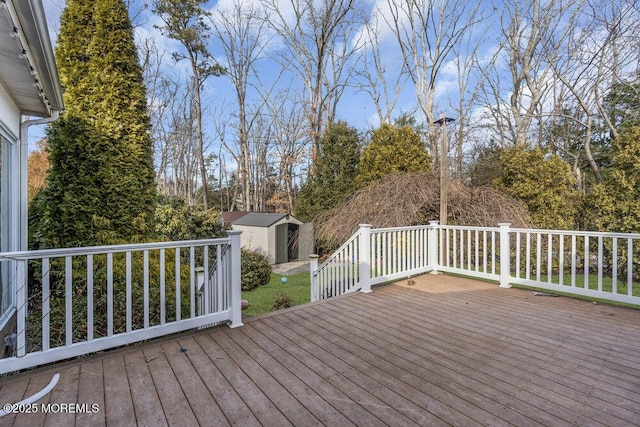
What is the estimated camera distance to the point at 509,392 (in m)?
2.01

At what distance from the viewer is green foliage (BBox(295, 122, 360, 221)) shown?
39.8 feet

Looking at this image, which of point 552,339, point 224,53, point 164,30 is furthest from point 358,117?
point 552,339

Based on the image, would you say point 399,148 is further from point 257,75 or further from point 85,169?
point 257,75

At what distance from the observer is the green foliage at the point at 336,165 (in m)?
12.1

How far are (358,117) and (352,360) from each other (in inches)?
633

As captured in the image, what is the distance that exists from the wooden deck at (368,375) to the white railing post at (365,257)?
1123mm

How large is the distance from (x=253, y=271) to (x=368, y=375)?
24.4 ft

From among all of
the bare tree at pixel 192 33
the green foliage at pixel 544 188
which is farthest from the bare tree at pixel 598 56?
the bare tree at pixel 192 33

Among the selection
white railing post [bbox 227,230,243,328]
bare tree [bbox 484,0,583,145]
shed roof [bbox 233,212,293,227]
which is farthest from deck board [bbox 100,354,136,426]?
shed roof [bbox 233,212,293,227]

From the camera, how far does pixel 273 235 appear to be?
1262 centimetres

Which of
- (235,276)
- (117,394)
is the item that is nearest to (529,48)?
(235,276)

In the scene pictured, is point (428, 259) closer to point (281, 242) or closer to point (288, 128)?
point (281, 242)

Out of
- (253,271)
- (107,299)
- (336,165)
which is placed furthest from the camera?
(336,165)

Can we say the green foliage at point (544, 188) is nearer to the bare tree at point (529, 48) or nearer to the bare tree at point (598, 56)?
the bare tree at point (529, 48)
